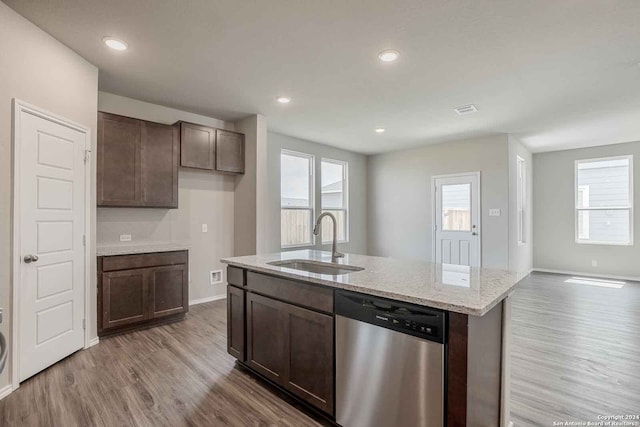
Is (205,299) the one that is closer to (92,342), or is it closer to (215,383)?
(92,342)

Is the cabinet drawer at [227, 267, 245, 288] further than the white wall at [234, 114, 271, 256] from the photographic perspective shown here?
No

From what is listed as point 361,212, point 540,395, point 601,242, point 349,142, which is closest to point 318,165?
point 349,142

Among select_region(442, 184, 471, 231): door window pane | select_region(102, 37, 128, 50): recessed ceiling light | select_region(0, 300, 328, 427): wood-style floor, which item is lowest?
select_region(0, 300, 328, 427): wood-style floor

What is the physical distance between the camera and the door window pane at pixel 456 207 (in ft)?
20.1

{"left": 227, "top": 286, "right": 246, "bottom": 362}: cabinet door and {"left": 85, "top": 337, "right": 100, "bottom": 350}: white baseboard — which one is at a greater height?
{"left": 227, "top": 286, "right": 246, "bottom": 362}: cabinet door

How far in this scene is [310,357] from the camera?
1.99m

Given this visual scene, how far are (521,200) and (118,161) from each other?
711 centimetres

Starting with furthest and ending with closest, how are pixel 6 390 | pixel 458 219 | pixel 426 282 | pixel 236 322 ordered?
pixel 458 219 → pixel 236 322 → pixel 6 390 → pixel 426 282

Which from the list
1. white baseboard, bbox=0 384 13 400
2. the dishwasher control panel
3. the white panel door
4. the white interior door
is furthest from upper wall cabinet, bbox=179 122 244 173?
the white interior door

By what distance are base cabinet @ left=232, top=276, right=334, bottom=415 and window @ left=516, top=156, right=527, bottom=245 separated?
228 inches

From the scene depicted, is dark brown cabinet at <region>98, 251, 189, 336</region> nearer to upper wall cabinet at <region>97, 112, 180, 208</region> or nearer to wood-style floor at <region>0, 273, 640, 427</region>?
wood-style floor at <region>0, 273, 640, 427</region>

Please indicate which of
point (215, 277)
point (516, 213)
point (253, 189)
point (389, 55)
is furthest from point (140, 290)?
point (516, 213)

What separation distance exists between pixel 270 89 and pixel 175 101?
1.31 metres

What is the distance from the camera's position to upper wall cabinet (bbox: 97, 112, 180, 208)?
350cm
